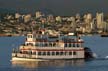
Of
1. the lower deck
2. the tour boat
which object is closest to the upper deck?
the tour boat

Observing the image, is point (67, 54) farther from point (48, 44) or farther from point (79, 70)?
point (79, 70)

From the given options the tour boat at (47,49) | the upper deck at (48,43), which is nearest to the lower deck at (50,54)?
the tour boat at (47,49)

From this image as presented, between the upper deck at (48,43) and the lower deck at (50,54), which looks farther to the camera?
the lower deck at (50,54)

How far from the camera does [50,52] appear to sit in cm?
7294

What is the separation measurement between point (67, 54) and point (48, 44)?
114 inches

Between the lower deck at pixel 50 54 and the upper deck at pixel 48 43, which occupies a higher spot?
the upper deck at pixel 48 43

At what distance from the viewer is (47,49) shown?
72500 mm

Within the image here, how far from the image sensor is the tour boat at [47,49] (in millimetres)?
72562

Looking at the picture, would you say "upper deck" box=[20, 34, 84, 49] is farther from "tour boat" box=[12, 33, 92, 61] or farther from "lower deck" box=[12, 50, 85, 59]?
"lower deck" box=[12, 50, 85, 59]

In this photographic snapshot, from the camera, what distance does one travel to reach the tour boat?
72.6 m

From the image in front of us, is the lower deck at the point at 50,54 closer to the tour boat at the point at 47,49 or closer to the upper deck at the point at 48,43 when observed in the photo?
the tour boat at the point at 47,49

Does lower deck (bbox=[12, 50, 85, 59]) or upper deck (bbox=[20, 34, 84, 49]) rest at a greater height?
upper deck (bbox=[20, 34, 84, 49])

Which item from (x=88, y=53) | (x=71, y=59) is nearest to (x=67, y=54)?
(x=71, y=59)

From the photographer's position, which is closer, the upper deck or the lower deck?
the upper deck
